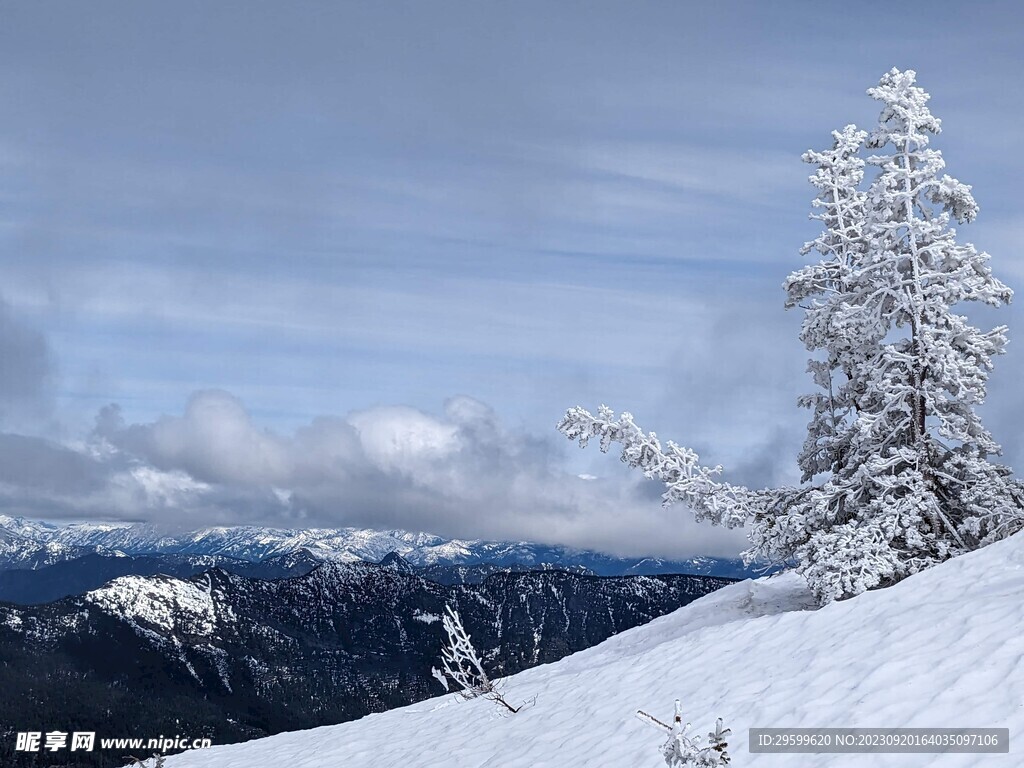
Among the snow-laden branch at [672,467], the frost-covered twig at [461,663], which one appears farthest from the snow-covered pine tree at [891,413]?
the frost-covered twig at [461,663]

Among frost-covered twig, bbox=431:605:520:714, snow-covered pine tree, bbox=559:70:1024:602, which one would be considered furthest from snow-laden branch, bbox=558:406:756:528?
frost-covered twig, bbox=431:605:520:714

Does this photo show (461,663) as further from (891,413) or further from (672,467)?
(891,413)

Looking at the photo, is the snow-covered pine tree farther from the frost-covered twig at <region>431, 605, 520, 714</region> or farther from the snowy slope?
the frost-covered twig at <region>431, 605, 520, 714</region>

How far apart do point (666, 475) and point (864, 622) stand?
5475 millimetres

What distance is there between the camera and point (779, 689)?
1098 centimetres

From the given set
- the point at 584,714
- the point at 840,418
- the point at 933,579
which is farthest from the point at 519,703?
the point at 840,418

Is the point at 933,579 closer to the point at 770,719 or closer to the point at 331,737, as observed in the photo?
the point at 770,719

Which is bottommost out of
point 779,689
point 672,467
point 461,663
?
point 779,689

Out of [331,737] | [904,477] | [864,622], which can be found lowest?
Answer: [331,737]

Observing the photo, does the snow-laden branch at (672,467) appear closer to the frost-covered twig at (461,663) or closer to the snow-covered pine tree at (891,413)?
the snow-covered pine tree at (891,413)

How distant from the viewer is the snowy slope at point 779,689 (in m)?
8.99

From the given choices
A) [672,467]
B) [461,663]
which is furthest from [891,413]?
[461,663]

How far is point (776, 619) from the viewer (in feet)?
47.1

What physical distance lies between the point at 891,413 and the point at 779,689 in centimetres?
753
